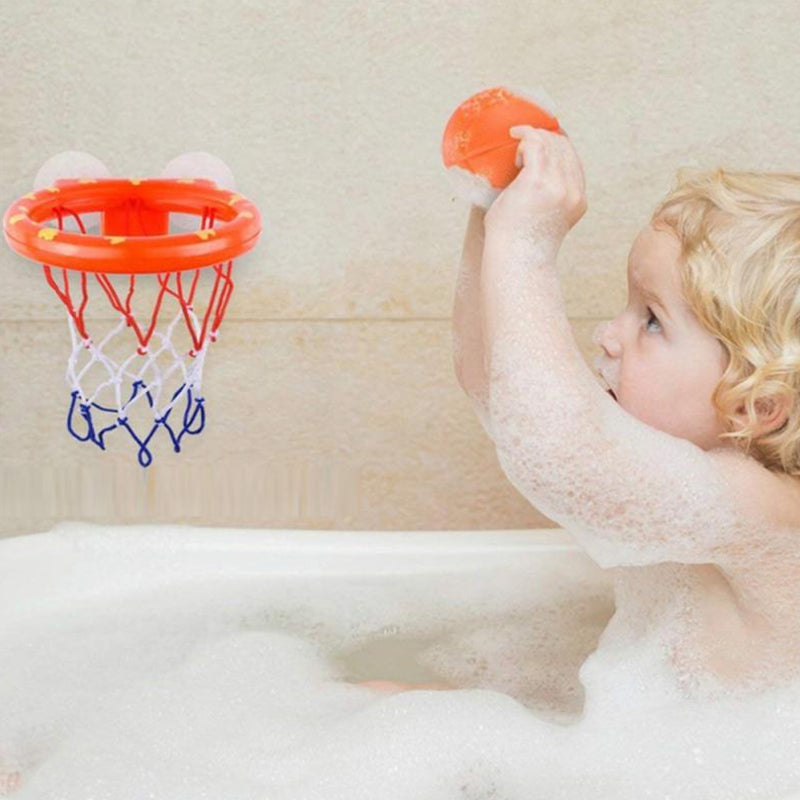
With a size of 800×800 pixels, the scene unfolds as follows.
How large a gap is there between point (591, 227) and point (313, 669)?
2.20ft

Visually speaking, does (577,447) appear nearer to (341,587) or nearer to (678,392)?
(678,392)

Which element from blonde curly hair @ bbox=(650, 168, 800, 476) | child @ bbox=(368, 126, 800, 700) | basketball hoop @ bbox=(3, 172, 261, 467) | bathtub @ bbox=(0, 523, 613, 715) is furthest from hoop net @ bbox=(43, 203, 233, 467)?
blonde curly hair @ bbox=(650, 168, 800, 476)

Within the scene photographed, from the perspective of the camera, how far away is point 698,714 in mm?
1268

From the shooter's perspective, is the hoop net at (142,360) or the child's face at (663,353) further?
the hoop net at (142,360)

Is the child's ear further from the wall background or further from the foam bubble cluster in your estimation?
the wall background

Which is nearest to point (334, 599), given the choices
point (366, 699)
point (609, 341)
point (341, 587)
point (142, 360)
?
point (341, 587)

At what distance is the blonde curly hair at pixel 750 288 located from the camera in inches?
44.7

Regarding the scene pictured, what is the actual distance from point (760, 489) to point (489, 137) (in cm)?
38

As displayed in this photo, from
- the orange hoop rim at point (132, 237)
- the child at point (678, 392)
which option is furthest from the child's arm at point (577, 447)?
the orange hoop rim at point (132, 237)

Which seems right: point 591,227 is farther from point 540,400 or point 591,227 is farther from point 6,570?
point 6,570

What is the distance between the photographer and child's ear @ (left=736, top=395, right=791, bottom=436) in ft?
3.82

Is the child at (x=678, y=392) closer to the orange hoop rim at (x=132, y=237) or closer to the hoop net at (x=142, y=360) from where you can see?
the orange hoop rim at (x=132, y=237)

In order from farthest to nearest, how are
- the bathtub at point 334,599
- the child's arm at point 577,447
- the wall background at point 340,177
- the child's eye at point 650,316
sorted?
1. the wall background at point 340,177
2. the bathtub at point 334,599
3. the child's eye at point 650,316
4. the child's arm at point 577,447

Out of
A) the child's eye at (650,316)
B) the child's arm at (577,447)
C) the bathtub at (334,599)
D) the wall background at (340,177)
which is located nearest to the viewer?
the child's arm at (577,447)
